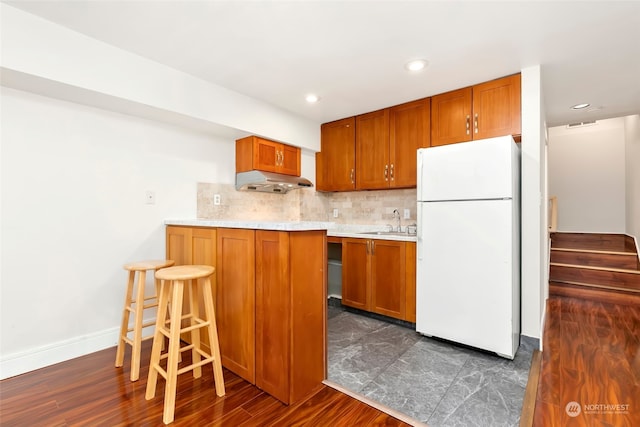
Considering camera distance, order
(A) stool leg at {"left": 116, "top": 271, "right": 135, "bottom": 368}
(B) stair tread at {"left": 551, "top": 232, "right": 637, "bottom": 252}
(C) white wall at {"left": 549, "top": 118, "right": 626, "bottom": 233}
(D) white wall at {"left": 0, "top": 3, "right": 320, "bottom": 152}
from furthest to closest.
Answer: (C) white wall at {"left": 549, "top": 118, "right": 626, "bottom": 233}
(B) stair tread at {"left": 551, "top": 232, "right": 637, "bottom": 252}
(A) stool leg at {"left": 116, "top": 271, "right": 135, "bottom": 368}
(D) white wall at {"left": 0, "top": 3, "right": 320, "bottom": 152}

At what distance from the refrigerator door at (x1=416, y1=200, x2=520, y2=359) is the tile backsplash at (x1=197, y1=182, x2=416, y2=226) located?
1042 mm

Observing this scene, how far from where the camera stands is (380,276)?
2.90m

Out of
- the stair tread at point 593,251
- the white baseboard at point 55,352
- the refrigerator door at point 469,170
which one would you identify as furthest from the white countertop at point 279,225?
the stair tread at point 593,251

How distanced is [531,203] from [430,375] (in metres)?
1.54

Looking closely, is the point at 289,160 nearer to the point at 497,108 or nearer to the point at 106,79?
the point at 106,79

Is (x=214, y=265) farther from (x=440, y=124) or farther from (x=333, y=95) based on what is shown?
(x=440, y=124)

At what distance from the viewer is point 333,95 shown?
114 inches

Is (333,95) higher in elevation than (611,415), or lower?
higher

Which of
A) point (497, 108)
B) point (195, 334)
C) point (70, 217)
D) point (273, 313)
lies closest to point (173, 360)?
point (195, 334)

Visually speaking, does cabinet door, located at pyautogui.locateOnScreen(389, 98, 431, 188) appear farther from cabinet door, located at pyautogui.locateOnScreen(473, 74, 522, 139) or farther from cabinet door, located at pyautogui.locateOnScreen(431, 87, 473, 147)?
cabinet door, located at pyautogui.locateOnScreen(473, 74, 522, 139)

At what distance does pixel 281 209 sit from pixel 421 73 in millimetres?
2246

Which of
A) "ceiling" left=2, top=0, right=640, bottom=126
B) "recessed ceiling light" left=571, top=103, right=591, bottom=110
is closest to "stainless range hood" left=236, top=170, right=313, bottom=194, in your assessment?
"ceiling" left=2, top=0, right=640, bottom=126

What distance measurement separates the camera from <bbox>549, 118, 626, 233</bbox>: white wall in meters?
5.23

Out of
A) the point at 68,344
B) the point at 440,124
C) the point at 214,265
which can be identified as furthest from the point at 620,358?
the point at 68,344
